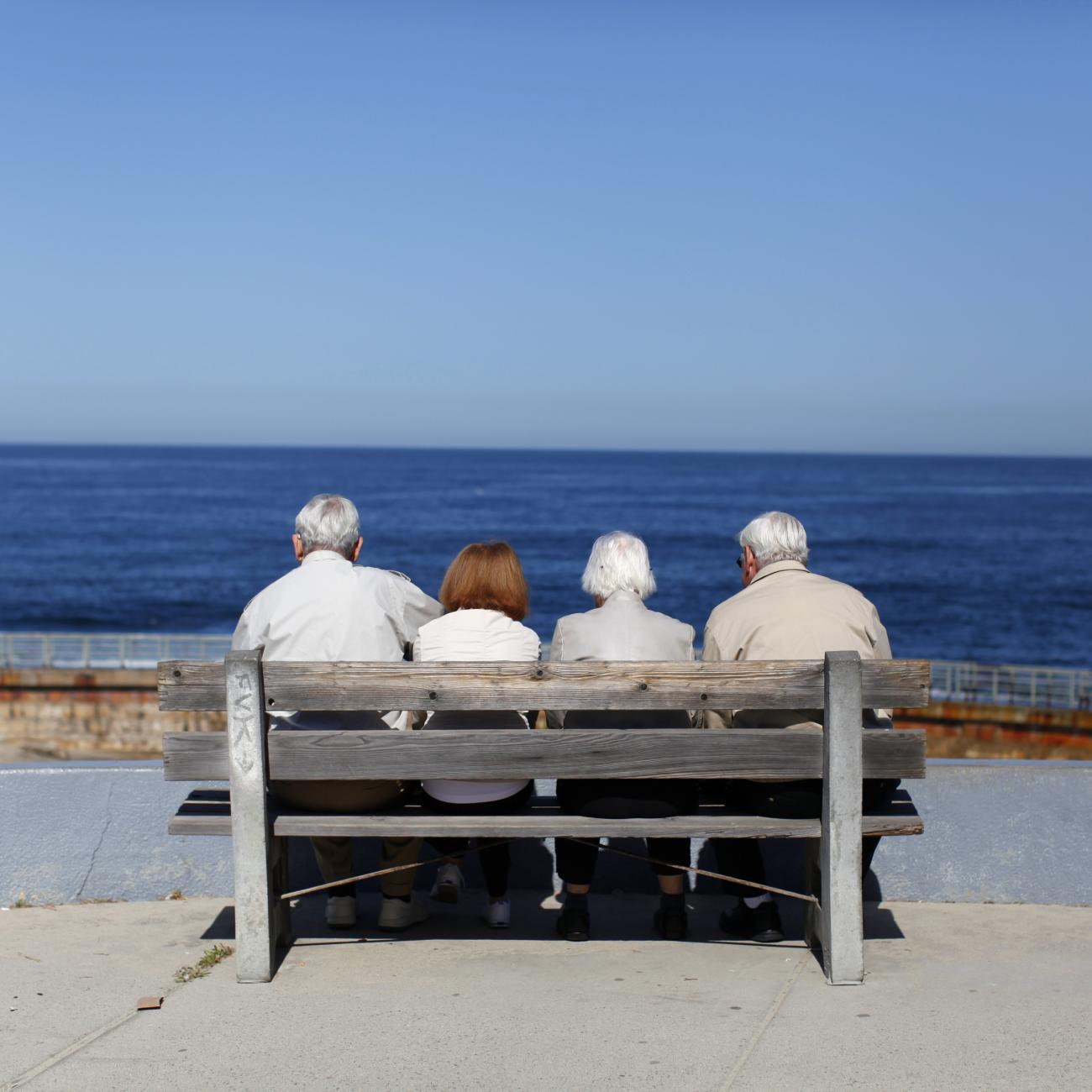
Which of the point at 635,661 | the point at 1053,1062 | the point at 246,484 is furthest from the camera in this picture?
the point at 246,484

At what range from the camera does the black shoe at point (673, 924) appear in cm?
468

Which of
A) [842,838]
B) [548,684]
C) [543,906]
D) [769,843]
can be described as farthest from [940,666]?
[548,684]

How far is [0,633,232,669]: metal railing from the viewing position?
25453 millimetres

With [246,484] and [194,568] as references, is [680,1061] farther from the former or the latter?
[246,484]

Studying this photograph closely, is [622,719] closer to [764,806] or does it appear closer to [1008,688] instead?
[764,806]

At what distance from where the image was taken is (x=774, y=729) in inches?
166

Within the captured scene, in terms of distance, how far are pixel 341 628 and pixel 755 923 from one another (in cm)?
177

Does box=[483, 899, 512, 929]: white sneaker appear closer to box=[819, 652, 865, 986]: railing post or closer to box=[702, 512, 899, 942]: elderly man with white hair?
box=[702, 512, 899, 942]: elderly man with white hair

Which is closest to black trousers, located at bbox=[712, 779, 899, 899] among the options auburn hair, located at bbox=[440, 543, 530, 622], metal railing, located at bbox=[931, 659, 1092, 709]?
auburn hair, located at bbox=[440, 543, 530, 622]

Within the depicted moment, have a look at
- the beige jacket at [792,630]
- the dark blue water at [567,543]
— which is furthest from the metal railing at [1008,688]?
the beige jacket at [792,630]

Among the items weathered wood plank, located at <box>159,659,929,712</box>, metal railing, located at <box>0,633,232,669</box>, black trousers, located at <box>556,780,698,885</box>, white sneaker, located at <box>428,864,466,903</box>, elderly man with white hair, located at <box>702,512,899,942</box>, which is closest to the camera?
weathered wood plank, located at <box>159,659,929,712</box>

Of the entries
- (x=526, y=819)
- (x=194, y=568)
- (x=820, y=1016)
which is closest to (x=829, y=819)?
(x=820, y=1016)

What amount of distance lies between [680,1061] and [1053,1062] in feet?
3.16

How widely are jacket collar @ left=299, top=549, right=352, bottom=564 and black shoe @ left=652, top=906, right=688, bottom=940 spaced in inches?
66.2
